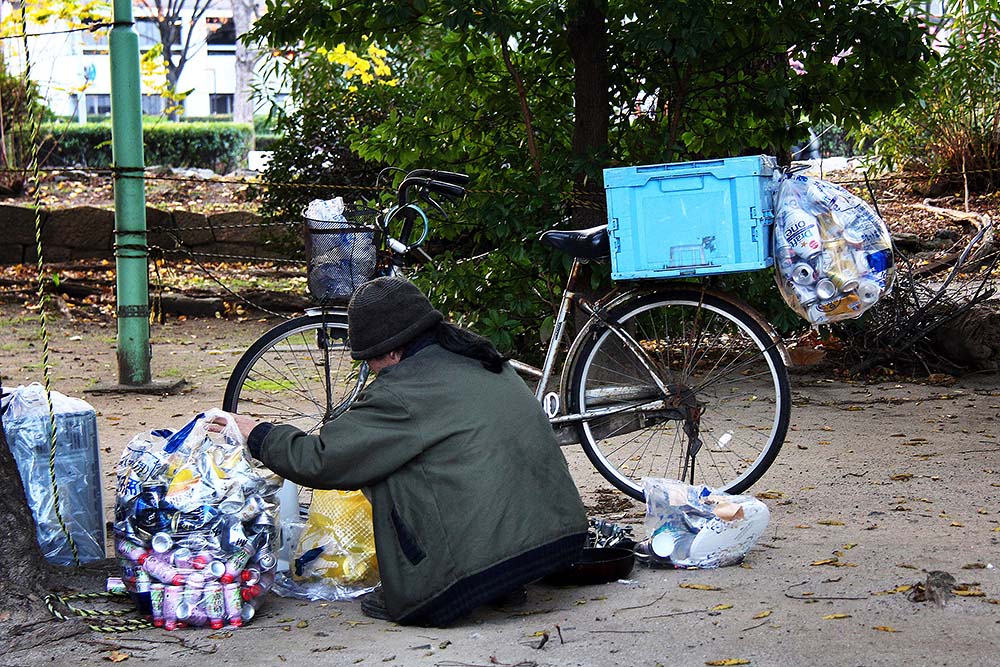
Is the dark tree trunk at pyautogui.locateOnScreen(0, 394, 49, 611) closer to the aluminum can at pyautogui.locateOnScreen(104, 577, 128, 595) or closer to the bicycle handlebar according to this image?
the aluminum can at pyautogui.locateOnScreen(104, 577, 128, 595)

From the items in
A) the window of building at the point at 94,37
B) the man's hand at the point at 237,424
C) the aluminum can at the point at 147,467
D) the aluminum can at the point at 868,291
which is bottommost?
the aluminum can at the point at 147,467

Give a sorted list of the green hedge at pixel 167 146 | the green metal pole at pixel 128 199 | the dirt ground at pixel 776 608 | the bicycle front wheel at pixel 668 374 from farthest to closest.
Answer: the green hedge at pixel 167 146
the green metal pole at pixel 128 199
the bicycle front wheel at pixel 668 374
the dirt ground at pixel 776 608

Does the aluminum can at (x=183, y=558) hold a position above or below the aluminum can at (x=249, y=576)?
above

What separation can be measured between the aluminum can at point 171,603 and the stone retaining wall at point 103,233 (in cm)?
867

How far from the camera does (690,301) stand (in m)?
4.73

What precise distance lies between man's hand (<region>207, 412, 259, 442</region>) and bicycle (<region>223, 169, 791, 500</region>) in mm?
1164

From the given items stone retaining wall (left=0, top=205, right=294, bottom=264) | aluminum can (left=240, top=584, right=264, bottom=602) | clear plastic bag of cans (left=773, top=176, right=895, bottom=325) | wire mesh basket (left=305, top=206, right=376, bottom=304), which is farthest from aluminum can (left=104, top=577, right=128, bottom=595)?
stone retaining wall (left=0, top=205, right=294, bottom=264)

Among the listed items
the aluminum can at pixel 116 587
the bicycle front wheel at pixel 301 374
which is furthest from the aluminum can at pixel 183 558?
the bicycle front wheel at pixel 301 374

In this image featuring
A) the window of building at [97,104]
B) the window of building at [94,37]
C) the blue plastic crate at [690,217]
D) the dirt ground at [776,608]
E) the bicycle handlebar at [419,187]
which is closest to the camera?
the dirt ground at [776,608]

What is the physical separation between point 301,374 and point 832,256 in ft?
7.91

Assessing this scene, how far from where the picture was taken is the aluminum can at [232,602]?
3598mm

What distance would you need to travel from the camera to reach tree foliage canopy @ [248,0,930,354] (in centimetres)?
598

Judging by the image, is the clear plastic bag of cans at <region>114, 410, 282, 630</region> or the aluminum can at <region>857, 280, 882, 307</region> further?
the aluminum can at <region>857, 280, 882, 307</region>

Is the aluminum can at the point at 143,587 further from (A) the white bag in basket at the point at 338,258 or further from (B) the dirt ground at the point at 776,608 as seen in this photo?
(A) the white bag in basket at the point at 338,258
